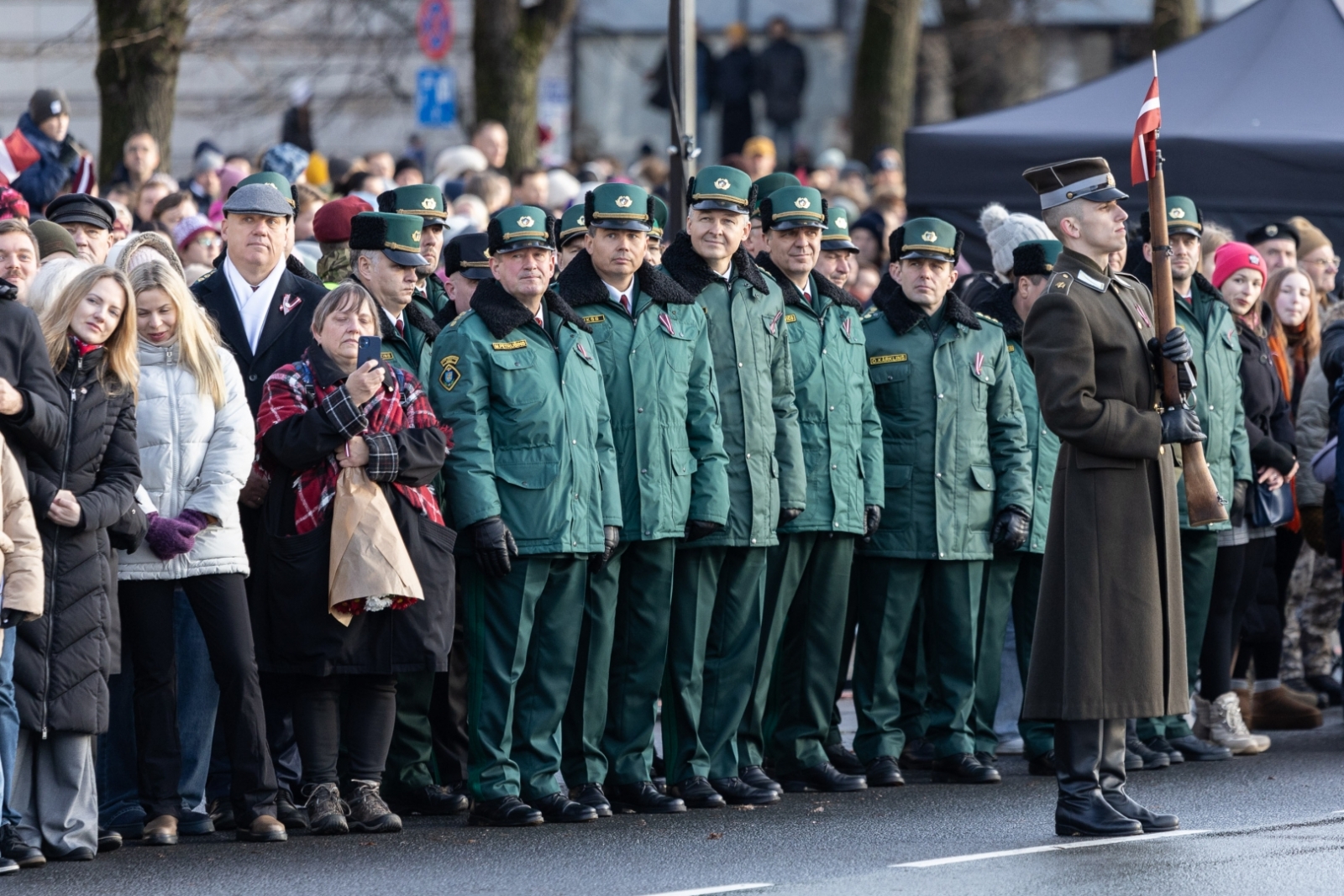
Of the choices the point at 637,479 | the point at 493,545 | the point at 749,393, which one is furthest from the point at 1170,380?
the point at 493,545

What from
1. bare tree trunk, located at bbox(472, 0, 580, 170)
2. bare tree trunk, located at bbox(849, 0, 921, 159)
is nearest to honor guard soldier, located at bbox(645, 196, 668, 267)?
bare tree trunk, located at bbox(472, 0, 580, 170)

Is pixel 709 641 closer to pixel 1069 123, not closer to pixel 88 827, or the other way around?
pixel 88 827

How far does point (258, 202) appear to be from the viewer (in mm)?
8938

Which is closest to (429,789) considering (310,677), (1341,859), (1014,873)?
(310,677)

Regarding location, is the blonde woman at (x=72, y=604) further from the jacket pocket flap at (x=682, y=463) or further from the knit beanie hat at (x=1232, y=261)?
the knit beanie hat at (x=1232, y=261)

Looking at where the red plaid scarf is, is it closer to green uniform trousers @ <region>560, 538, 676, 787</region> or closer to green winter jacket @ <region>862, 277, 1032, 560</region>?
green uniform trousers @ <region>560, 538, 676, 787</region>

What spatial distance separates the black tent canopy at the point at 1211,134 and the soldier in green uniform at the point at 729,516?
4.35 meters

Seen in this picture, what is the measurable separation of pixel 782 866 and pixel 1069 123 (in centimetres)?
727

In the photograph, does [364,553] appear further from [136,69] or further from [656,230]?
[136,69]

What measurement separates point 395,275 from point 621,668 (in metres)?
1.72

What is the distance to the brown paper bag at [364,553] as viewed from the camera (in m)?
8.24

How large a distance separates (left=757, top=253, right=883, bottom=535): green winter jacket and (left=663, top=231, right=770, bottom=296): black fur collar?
250mm

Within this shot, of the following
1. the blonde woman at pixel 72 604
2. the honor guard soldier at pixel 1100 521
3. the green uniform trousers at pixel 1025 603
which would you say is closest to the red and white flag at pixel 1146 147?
the honor guard soldier at pixel 1100 521

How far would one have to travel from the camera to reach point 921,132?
13570 mm
